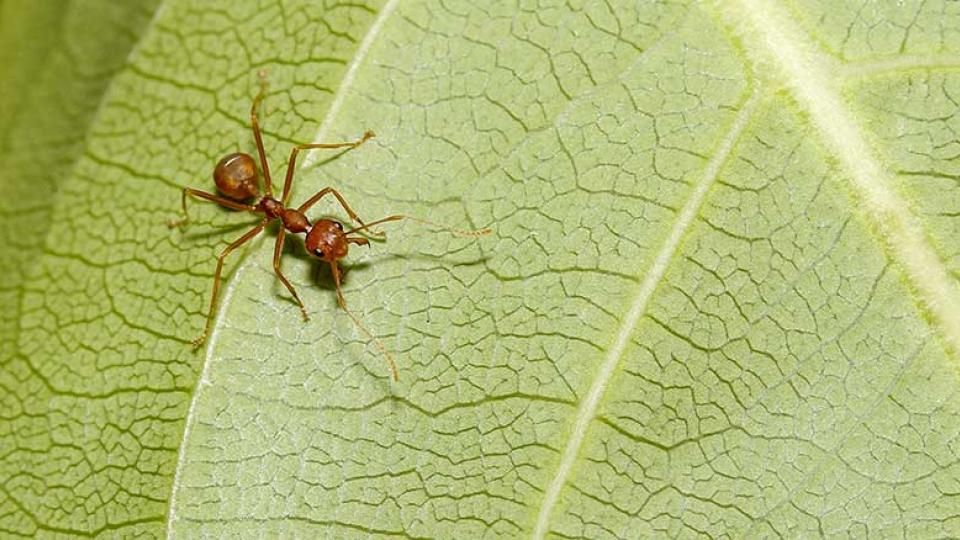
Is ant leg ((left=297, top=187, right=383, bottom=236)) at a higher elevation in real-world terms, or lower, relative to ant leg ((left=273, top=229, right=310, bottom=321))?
higher

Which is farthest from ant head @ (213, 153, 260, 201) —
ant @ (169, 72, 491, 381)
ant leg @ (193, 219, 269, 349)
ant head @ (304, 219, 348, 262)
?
ant head @ (304, 219, 348, 262)

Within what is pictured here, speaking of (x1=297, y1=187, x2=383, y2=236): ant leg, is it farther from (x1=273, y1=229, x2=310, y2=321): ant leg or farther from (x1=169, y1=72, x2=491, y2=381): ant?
(x1=273, y1=229, x2=310, y2=321): ant leg

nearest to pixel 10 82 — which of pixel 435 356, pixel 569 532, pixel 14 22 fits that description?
pixel 14 22

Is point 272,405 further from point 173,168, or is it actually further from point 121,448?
point 173,168

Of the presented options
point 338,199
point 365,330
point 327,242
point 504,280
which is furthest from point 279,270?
point 504,280

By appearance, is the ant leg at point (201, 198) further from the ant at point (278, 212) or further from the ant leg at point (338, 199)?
the ant leg at point (338, 199)

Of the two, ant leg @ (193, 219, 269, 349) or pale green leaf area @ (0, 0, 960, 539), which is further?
ant leg @ (193, 219, 269, 349)

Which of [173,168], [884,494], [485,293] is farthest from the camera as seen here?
[173,168]
